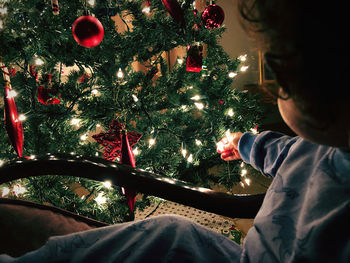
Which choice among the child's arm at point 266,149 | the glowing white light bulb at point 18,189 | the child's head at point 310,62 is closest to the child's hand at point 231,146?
the child's arm at point 266,149

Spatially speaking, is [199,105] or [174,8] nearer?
[174,8]

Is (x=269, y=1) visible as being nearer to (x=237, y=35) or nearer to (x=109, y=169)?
(x=109, y=169)

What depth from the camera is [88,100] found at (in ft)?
2.84

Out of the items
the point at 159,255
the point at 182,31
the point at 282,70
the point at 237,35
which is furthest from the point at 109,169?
the point at 237,35

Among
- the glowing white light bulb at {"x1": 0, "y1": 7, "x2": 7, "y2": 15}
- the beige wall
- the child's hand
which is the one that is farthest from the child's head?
the beige wall

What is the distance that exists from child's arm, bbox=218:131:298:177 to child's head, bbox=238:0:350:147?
0.82 ft

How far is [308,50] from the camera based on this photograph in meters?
0.23

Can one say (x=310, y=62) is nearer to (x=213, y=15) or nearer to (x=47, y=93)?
(x=213, y=15)

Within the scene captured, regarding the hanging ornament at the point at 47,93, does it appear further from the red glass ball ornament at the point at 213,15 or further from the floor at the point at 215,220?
the floor at the point at 215,220

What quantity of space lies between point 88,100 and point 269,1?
2.63 ft

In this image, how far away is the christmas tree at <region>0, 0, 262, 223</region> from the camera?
27.6 inches

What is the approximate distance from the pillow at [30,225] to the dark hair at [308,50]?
593 millimetres

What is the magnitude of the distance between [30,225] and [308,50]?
0.69 metres

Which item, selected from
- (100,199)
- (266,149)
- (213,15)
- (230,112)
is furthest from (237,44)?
(100,199)
